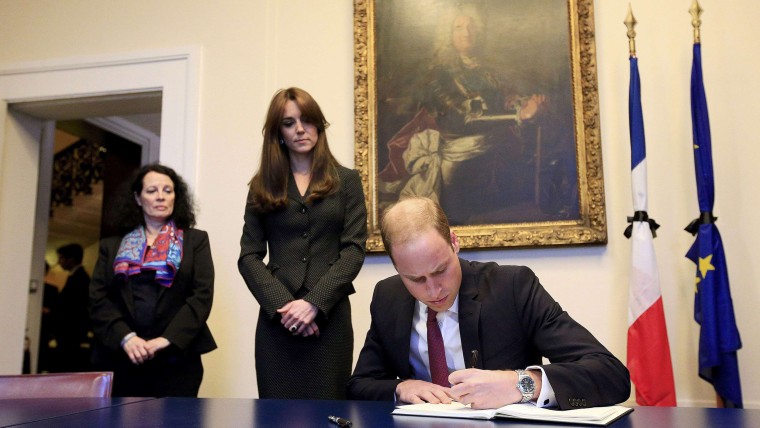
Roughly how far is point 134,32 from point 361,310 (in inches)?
98.6

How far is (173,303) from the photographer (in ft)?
11.0

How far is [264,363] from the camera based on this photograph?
282 centimetres

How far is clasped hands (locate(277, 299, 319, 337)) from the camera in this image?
271 cm

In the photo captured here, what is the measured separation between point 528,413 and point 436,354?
0.56 metres

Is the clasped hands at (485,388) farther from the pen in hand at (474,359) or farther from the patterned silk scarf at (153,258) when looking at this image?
the patterned silk scarf at (153,258)

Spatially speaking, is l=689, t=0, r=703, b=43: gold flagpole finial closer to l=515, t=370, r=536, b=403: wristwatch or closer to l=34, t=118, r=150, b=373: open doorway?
l=515, t=370, r=536, b=403: wristwatch

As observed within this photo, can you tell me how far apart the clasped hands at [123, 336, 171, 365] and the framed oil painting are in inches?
56.1

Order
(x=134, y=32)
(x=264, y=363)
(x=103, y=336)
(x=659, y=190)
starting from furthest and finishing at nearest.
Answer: (x=134, y=32)
(x=659, y=190)
(x=103, y=336)
(x=264, y=363)

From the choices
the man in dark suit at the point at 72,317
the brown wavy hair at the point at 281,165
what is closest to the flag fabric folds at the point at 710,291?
the brown wavy hair at the point at 281,165

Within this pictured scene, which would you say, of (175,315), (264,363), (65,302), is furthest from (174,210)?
(65,302)

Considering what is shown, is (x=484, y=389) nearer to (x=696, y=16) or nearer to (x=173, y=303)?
(x=173, y=303)

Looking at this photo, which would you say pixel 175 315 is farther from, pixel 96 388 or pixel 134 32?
pixel 134 32

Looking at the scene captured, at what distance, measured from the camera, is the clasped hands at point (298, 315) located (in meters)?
2.71

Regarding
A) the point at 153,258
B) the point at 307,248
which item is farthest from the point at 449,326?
the point at 153,258
